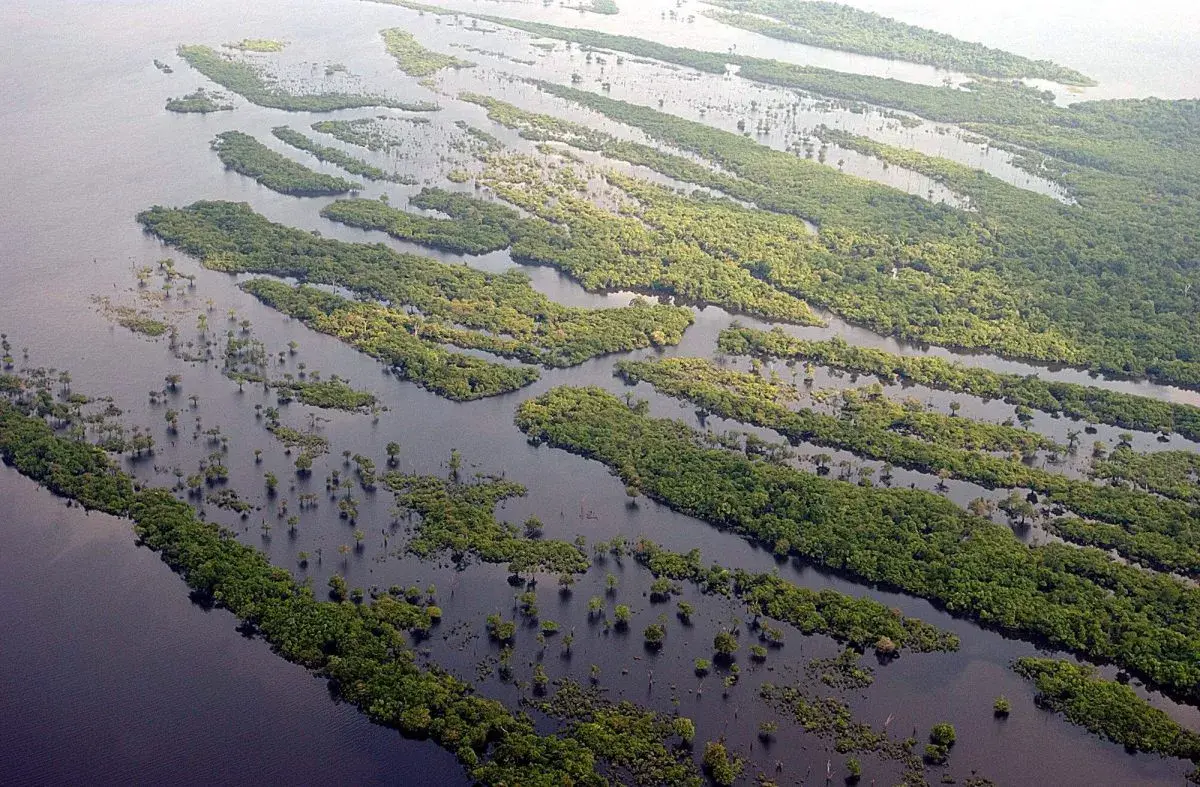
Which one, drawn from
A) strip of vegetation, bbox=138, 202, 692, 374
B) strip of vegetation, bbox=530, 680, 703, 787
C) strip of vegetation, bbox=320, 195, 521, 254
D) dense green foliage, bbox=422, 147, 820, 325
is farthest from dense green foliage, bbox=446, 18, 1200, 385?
strip of vegetation, bbox=530, 680, 703, 787

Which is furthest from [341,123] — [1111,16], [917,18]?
[1111,16]

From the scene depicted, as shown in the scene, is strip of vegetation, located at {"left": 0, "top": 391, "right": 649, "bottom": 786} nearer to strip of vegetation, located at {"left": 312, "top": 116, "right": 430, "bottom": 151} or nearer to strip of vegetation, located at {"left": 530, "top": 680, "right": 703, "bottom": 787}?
strip of vegetation, located at {"left": 530, "top": 680, "right": 703, "bottom": 787}

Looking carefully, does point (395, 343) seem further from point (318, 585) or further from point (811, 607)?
point (811, 607)

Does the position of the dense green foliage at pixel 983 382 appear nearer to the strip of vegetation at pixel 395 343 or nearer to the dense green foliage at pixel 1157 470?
the dense green foliage at pixel 1157 470

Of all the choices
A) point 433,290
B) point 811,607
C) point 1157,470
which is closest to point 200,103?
point 433,290

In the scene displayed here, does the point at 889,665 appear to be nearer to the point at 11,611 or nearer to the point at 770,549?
the point at 770,549
